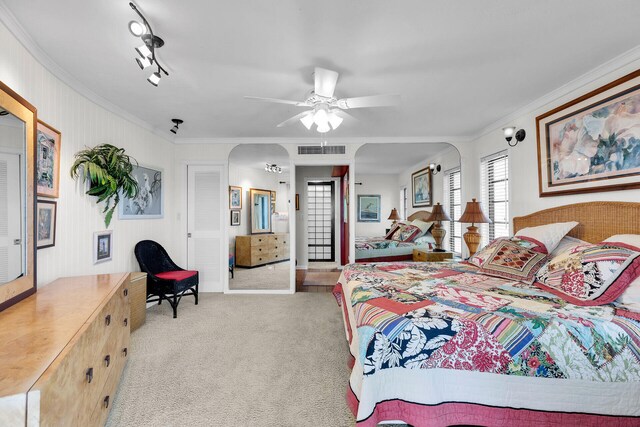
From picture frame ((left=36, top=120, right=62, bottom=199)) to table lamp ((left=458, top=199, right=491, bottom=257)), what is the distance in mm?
4190

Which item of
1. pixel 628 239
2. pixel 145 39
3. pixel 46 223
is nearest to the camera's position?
pixel 145 39

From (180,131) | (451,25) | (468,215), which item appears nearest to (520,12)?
(451,25)

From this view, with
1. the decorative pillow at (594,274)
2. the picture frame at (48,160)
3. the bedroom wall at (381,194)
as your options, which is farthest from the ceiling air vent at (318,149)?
the decorative pillow at (594,274)

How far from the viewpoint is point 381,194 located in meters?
4.89

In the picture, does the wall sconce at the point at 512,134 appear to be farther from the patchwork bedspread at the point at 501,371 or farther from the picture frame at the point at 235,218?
the picture frame at the point at 235,218

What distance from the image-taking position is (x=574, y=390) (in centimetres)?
141

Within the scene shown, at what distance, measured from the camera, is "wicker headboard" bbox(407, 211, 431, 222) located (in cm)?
447

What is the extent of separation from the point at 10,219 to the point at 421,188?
4617 mm

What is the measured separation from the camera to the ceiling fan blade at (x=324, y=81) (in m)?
2.01

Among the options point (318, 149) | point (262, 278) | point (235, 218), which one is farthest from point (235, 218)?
point (318, 149)

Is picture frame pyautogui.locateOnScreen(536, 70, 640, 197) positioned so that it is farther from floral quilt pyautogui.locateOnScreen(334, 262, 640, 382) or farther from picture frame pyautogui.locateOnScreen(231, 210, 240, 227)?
picture frame pyautogui.locateOnScreen(231, 210, 240, 227)

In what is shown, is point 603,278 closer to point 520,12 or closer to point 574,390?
point 574,390

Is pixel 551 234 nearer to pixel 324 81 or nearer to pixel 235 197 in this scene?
pixel 324 81

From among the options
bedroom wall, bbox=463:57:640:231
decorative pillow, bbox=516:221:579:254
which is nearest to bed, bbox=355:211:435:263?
bedroom wall, bbox=463:57:640:231
